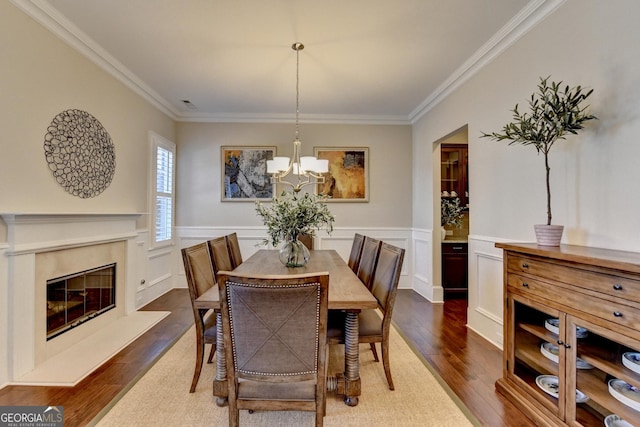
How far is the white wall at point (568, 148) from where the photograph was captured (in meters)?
1.71

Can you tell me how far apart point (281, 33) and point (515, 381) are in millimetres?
3146

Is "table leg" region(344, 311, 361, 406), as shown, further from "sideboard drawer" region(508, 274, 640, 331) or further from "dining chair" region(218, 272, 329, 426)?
"sideboard drawer" region(508, 274, 640, 331)

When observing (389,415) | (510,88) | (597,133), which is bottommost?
(389,415)

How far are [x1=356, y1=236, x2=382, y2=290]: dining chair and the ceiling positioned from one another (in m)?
1.81

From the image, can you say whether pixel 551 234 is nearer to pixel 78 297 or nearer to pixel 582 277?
pixel 582 277

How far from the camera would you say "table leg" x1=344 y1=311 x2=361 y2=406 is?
1.85m

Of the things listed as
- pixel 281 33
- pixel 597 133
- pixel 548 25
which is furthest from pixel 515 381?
pixel 281 33

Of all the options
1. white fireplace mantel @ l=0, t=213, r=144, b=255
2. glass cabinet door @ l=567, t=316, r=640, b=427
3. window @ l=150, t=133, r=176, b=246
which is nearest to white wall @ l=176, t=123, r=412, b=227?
window @ l=150, t=133, r=176, b=246

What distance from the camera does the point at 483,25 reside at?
2537 millimetres

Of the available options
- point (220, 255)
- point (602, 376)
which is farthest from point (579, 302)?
point (220, 255)

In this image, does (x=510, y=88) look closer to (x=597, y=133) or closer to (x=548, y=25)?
(x=548, y=25)

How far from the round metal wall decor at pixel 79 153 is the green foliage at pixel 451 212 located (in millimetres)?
4266

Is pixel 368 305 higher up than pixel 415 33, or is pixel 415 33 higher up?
pixel 415 33

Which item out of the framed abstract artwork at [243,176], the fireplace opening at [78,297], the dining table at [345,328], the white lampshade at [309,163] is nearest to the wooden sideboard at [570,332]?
the dining table at [345,328]
